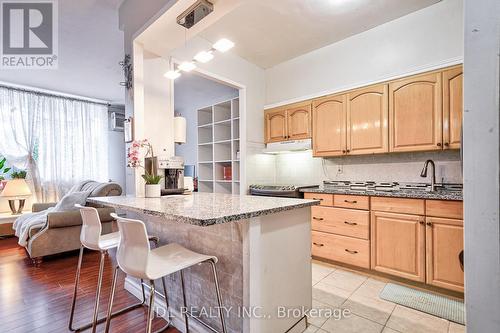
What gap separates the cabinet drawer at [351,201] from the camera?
101 inches

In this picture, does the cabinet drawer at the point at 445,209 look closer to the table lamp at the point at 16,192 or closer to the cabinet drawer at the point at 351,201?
the cabinet drawer at the point at 351,201

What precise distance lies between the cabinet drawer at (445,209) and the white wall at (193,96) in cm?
324

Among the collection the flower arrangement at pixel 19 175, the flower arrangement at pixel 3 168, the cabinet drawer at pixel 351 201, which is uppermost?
the flower arrangement at pixel 3 168

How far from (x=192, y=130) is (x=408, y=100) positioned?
4.24m

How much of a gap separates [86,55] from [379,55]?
3.92 meters

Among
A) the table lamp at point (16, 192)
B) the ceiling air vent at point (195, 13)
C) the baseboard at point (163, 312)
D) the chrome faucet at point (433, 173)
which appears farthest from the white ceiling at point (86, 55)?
the chrome faucet at point (433, 173)

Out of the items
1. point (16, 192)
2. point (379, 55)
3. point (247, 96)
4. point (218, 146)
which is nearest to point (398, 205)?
point (379, 55)

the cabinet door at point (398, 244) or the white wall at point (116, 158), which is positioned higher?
the white wall at point (116, 158)

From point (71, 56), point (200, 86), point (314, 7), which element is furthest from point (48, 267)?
point (314, 7)

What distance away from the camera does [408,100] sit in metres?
2.54

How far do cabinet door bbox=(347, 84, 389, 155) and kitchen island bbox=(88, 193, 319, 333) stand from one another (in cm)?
153

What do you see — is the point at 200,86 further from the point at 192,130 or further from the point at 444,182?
the point at 444,182

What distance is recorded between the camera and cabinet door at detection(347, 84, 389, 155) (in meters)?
2.69

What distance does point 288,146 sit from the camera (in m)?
3.52
